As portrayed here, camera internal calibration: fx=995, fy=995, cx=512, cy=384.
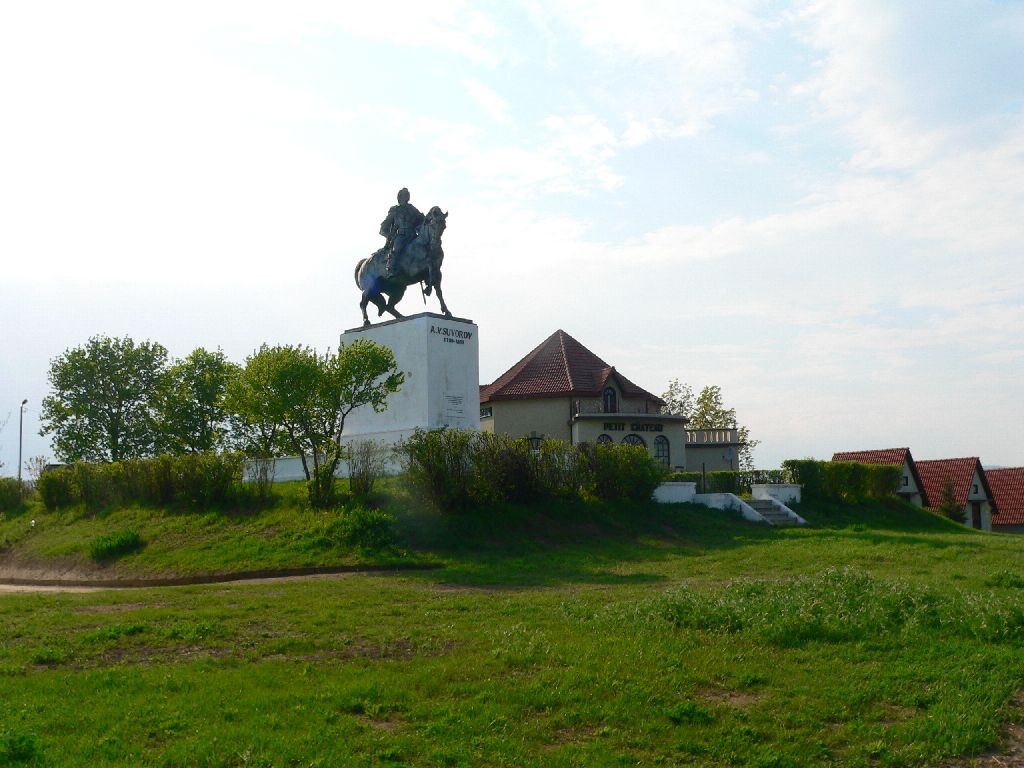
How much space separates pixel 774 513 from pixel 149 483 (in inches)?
708

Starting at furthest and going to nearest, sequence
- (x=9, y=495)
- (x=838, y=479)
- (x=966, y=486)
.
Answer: (x=966, y=486)
(x=838, y=479)
(x=9, y=495)

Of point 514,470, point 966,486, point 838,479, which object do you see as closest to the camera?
point 514,470

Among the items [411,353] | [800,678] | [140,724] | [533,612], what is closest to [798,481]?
[411,353]

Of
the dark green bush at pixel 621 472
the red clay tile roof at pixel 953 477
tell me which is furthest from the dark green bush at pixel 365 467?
the red clay tile roof at pixel 953 477

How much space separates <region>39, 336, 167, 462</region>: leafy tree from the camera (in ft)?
146

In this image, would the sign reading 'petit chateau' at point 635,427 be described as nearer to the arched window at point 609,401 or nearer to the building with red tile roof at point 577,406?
the building with red tile roof at point 577,406

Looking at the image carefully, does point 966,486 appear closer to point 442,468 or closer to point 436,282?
point 436,282

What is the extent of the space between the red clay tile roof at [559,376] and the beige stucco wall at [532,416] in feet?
1.25

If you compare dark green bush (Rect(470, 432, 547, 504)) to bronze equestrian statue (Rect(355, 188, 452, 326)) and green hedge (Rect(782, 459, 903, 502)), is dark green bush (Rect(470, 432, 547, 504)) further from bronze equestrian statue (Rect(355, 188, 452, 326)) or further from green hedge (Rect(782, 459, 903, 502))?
green hedge (Rect(782, 459, 903, 502))

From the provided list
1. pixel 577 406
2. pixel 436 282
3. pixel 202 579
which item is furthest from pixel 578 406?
pixel 202 579

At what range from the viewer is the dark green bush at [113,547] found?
68.4ft

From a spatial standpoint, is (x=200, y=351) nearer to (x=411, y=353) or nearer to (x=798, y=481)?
(x=411, y=353)

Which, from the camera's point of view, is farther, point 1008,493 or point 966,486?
point 1008,493

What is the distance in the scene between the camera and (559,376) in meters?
44.9
